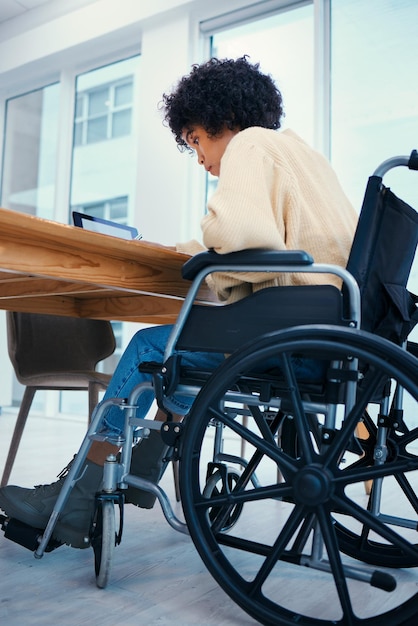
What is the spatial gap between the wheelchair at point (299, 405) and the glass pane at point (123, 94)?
11.8 ft

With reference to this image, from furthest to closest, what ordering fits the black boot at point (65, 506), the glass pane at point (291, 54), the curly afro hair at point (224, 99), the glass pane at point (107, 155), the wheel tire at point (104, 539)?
the glass pane at point (107, 155) → the glass pane at point (291, 54) → the curly afro hair at point (224, 99) → the black boot at point (65, 506) → the wheel tire at point (104, 539)

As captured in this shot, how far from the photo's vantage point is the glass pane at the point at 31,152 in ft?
15.6

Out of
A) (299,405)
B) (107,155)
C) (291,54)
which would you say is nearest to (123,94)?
(107,155)

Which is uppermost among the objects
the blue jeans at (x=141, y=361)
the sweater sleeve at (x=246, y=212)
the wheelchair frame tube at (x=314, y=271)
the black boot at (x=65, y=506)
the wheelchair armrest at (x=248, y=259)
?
the sweater sleeve at (x=246, y=212)

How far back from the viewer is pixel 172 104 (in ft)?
4.75

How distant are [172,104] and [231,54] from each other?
2708 mm

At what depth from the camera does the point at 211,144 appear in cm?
142

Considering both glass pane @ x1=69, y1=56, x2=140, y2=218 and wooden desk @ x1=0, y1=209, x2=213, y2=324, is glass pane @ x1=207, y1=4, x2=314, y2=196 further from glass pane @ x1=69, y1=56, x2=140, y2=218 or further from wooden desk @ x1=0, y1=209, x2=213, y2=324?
wooden desk @ x1=0, y1=209, x2=213, y2=324

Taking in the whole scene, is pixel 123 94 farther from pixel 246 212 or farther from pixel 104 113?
pixel 246 212

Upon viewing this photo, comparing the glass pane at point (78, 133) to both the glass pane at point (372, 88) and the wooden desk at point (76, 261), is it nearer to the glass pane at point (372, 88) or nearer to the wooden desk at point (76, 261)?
the glass pane at point (372, 88)

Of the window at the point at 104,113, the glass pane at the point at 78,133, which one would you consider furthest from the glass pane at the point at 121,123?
the glass pane at the point at 78,133

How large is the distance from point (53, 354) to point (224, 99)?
116 cm

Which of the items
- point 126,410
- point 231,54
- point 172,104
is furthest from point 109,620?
point 231,54

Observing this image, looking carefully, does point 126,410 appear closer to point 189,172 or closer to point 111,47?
point 189,172
